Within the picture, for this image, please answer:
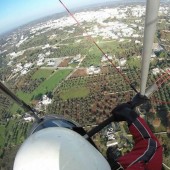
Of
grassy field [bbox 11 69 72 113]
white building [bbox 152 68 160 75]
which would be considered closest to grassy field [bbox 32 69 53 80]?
grassy field [bbox 11 69 72 113]

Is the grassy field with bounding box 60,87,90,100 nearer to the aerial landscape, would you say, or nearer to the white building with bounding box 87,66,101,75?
the aerial landscape

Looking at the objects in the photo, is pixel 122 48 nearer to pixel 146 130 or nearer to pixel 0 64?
pixel 0 64

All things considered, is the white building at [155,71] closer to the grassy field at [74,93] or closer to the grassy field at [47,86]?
the grassy field at [74,93]

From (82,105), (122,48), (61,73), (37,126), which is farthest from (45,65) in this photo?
(37,126)

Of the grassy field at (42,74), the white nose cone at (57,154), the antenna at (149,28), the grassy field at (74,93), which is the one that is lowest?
the grassy field at (42,74)

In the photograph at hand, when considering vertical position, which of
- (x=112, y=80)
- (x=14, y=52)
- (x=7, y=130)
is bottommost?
(x=14, y=52)

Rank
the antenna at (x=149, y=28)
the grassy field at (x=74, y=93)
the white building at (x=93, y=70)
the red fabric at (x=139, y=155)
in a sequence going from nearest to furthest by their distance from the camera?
the antenna at (x=149, y=28) < the red fabric at (x=139, y=155) < the grassy field at (x=74, y=93) < the white building at (x=93, y=70)

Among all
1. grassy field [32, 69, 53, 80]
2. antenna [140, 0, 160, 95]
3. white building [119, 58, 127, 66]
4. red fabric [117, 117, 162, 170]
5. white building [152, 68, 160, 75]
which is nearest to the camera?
antenna [140, 0, 160, 95]

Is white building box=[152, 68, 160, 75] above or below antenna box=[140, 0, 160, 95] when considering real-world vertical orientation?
below

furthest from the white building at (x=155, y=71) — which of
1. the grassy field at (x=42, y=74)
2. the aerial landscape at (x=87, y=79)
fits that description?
the grassy field at (x=42, y=74)
